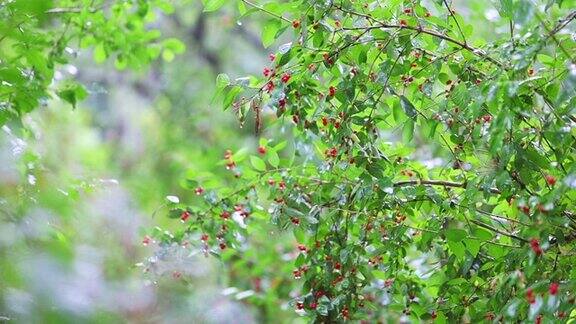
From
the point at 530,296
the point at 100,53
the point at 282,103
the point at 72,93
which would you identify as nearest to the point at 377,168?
the point at 282,103

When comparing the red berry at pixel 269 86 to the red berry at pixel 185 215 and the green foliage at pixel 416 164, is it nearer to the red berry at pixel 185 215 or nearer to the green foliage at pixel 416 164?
the green foliage at pixel 416 164

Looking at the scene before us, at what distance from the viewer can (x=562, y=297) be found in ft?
4.67

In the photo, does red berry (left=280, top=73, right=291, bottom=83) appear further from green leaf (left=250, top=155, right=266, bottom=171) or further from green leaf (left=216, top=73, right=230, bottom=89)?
green leaf (left=250, top=155, right=266, bottom=171)

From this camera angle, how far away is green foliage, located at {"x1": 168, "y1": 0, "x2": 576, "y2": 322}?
150 centimetres

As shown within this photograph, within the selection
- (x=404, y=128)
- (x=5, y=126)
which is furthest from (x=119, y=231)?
(x=404, y=128)

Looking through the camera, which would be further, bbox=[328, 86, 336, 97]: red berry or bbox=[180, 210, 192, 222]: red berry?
bbox=[180, 210, 192, 222]: red berry

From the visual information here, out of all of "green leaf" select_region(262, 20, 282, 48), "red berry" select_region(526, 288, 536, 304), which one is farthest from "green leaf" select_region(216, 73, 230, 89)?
"red berry" select_region(526, 288, 536, 304)

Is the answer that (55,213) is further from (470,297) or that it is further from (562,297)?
(470,297)

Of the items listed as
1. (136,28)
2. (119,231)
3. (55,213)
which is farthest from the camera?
(119,231)

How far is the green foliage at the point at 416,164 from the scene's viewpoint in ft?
4.91

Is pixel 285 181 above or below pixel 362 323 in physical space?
above

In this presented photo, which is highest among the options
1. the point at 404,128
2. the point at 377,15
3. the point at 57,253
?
the point at 377,15

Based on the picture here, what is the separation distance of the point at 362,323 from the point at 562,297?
0.66m

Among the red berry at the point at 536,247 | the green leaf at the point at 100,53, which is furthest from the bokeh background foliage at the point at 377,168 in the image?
the green leaf at the point at 100,53
